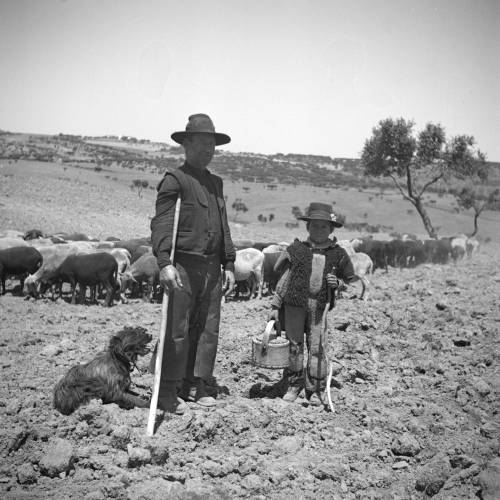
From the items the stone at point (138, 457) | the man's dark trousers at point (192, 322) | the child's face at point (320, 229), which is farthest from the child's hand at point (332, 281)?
the stone at point (138, 457)

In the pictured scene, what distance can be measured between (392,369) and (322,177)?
69477mm

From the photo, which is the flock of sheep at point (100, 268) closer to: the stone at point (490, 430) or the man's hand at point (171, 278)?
the stone at point (490, 430)

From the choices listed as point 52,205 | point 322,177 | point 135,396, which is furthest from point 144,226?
point 322,177

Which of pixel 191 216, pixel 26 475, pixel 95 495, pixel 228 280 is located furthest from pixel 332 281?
pixel 26 475

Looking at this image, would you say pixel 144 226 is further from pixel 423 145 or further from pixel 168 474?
pixel 168 474

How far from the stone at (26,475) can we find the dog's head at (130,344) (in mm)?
1251

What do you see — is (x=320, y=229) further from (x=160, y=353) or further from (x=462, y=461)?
(x=462, y=461)

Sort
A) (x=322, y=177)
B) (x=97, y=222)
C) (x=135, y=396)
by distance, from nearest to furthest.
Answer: (x=135, y=396) → (x=97, y=222) → (x=322, y=177)

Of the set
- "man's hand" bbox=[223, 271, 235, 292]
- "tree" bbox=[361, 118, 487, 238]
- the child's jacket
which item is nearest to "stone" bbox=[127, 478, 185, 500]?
"man's hand" bbox=[223, 271, 235, 292]

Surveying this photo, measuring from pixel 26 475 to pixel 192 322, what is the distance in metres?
1.69

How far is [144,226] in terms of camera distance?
2394 centimetres

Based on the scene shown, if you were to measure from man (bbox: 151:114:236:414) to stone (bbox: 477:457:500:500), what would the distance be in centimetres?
219

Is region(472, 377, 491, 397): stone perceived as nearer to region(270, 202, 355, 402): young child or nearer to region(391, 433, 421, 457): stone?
region(391, 433, 421, 457): stone

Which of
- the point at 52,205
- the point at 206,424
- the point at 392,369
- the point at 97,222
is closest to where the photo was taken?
the point at 206,424
